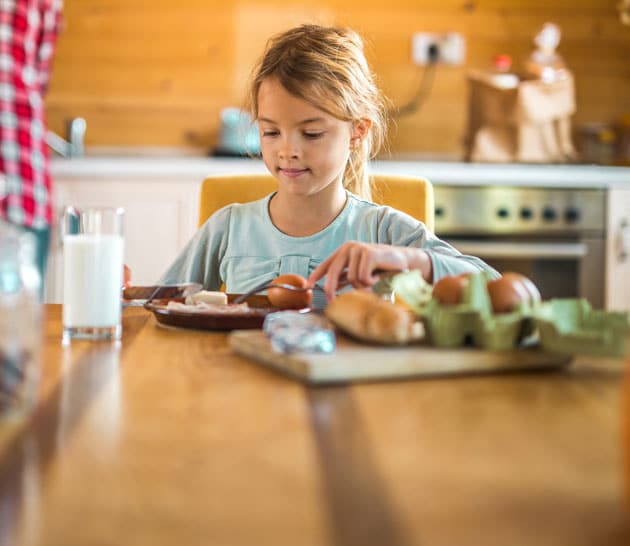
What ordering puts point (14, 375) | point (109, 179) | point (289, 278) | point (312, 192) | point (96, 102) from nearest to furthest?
point (14, 375), point (289, 278), point (312, 192), point (109, 179), point (96, 102)

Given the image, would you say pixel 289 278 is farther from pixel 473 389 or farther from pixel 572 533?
pixel 572 533

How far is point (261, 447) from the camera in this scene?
53 centimetres

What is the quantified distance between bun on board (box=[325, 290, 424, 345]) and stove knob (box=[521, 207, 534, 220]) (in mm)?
2064

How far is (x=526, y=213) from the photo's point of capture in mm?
2846

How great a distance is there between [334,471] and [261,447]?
0.06m

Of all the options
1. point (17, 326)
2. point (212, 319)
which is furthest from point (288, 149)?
point (17, 326)

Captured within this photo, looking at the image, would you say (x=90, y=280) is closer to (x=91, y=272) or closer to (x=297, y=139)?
(x=91, y=272)

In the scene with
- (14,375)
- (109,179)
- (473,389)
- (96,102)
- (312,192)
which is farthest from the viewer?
(96,102)

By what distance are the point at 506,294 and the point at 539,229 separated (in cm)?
206

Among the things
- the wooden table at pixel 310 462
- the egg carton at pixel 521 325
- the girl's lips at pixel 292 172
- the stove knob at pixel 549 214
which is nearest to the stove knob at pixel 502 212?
the stove knob at pixel 549 214

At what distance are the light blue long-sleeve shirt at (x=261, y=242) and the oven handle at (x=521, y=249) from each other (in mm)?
1181

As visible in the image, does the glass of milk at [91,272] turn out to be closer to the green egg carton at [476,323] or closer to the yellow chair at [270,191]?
the green egg carton at [476,323]

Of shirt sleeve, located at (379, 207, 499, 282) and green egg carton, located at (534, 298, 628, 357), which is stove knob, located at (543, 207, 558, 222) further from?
green egg carton, located at (534, 298, 628, 357)

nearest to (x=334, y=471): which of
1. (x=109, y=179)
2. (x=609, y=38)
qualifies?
(x=109, y=179)
